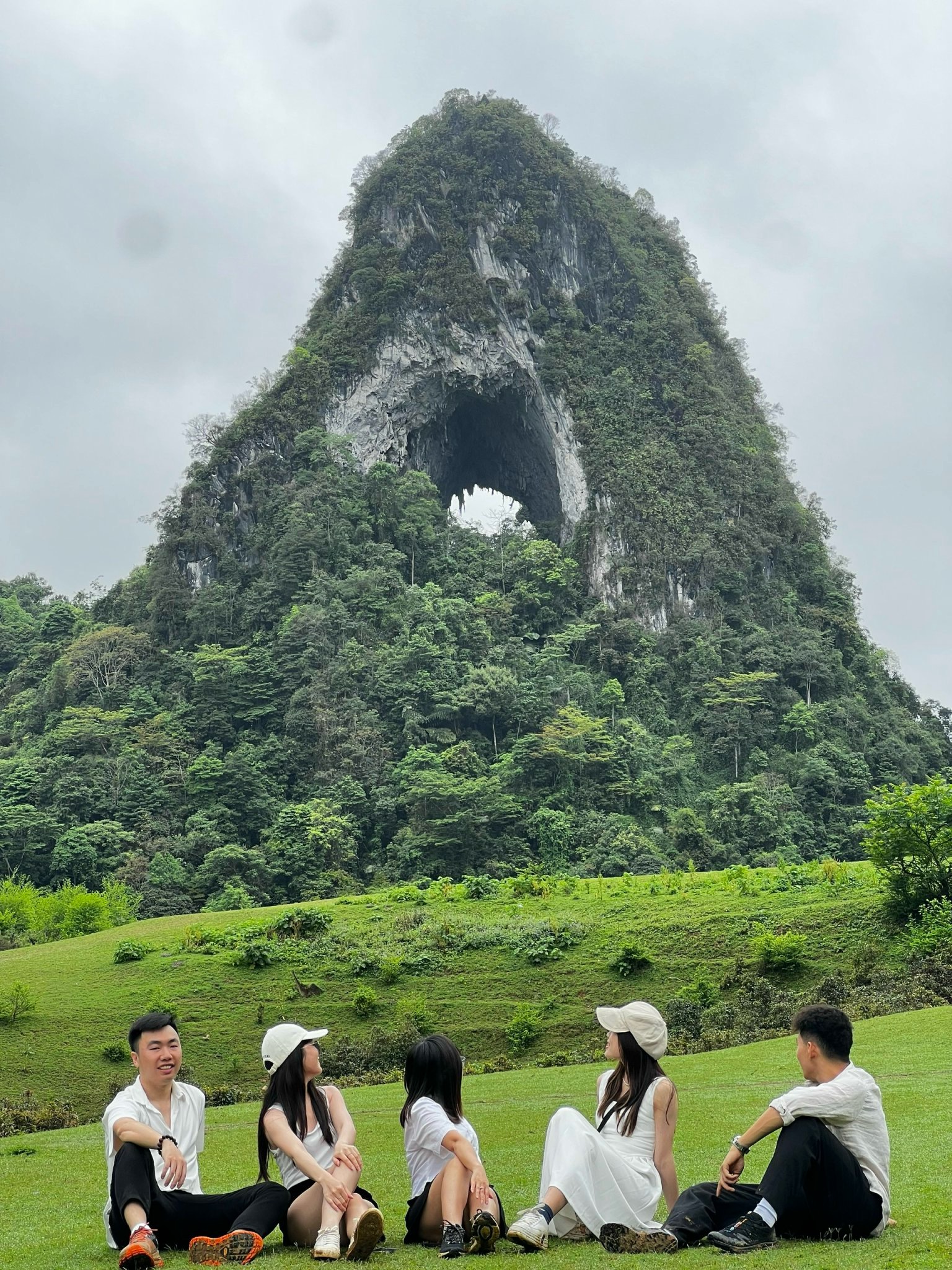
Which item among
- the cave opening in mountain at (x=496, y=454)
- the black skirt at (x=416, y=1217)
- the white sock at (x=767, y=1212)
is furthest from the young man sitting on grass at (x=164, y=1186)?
the cave opening in mountain at (x=496, y=454)

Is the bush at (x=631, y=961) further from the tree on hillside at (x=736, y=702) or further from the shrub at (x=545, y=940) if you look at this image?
the tree on hillside at (x=736, y=702)

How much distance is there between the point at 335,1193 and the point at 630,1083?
1307 mm

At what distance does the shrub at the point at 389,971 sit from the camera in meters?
19.3

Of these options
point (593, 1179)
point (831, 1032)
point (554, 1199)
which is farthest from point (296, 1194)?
point (831, 1032)

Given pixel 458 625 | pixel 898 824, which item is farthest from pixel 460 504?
pixel 898 824

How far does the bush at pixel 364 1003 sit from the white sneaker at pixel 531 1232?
13923mm

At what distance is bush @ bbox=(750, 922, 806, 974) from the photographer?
58.1 feet

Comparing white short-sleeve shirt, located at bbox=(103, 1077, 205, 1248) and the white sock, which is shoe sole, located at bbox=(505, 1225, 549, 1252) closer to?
the white sock

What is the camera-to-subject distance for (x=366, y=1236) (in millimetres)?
4500

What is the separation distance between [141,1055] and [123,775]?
1518 inches

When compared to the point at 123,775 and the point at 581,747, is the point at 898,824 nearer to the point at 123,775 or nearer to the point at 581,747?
the point at 581,747

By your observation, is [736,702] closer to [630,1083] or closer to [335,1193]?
[630,1083]

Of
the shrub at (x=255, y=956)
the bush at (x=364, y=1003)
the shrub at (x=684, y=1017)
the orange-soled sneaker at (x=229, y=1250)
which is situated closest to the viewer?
the orange-soled sneaker at (x=229, y=1250)

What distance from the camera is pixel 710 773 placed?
150 ft
